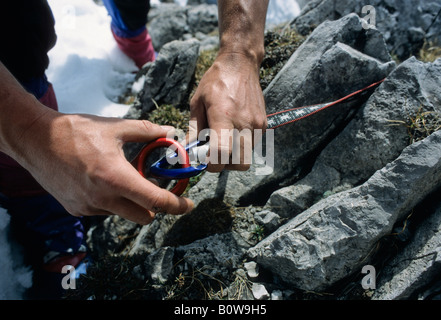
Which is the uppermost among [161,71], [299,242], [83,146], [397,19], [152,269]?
[397,19]

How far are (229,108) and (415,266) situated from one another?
1990mm

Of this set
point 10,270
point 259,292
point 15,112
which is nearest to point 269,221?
point 259,292

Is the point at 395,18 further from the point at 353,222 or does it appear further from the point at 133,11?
the point at 133,11

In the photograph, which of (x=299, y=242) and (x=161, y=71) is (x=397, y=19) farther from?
(x=299, y=242)

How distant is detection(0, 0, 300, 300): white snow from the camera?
11.8 ft

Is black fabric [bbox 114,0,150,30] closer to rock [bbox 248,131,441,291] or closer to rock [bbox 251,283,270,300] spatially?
rock [bbox 248,131,441,291]

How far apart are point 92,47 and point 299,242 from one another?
5647 mm

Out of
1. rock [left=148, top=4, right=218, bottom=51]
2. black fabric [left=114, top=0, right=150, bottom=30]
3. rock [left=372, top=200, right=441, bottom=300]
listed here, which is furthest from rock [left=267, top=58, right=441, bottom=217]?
rock [left=148, top=4, right=218, bottom=51]

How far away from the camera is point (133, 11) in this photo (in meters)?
4.69

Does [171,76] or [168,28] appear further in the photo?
[168,28]

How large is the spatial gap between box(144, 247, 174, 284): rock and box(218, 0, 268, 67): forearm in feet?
6.81

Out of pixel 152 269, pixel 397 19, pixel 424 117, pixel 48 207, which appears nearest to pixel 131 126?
pixel 152 269

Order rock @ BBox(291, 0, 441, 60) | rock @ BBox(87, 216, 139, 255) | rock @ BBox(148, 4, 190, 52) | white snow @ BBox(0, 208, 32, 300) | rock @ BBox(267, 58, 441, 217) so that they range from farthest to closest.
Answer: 1. rock @ BBox(148, 4, 190, 52)
2. rock @ BBox(291, 0, 441, 60)
3. white snow @ BBox(0, 208, 32, 300)
4. rock @ BBox(87, 216, 139, 255)
5. rock @ BBox(267, 58, 441, 217)

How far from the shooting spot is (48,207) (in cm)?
351
